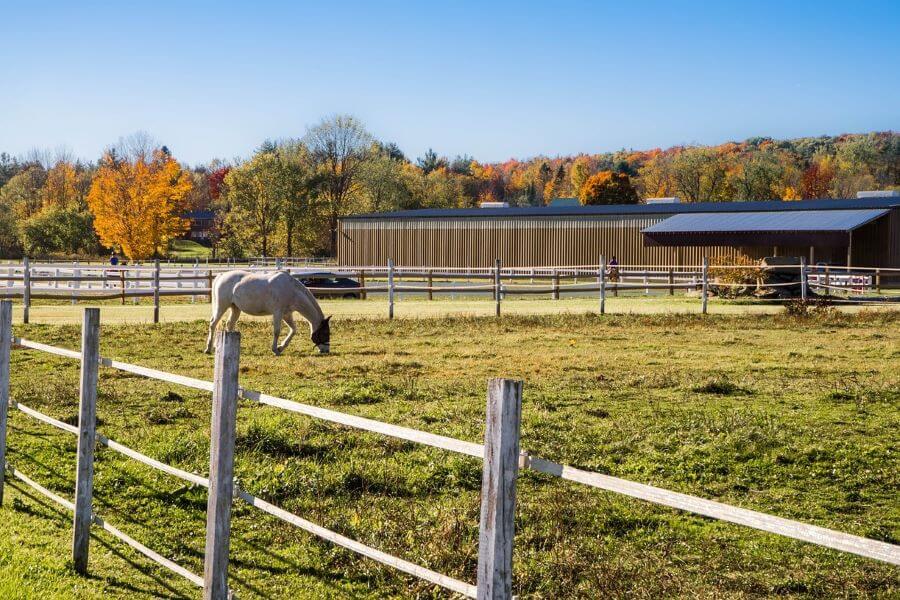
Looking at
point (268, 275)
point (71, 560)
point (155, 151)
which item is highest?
point (155, 151)

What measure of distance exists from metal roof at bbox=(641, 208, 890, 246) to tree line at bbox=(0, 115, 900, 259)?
24.8m

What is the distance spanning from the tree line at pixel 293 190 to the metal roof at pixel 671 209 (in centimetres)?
1271

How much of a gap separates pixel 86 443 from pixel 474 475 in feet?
10.4

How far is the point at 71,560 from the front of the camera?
5891 mm

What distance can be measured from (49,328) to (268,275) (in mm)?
6178

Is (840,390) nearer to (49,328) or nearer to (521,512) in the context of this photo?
(521,512)

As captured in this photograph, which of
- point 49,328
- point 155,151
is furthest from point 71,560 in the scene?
point 155,151

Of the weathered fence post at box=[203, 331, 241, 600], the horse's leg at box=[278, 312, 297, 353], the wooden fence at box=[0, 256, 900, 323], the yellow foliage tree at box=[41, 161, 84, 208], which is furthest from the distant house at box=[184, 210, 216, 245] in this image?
the weathered fence post at box=[203, 331, 241, 600]

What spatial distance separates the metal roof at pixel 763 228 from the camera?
43.2m

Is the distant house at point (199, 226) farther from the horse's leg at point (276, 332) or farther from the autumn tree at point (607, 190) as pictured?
the horse's leg at point (276, 332)

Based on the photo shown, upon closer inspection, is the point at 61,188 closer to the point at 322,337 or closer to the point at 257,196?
the point at 257,196

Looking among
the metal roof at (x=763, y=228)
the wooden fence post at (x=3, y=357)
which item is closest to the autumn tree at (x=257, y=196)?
the metal roof at (x=763, y=228)

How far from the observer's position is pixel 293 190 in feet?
230

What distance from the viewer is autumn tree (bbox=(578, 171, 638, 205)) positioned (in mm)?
93438
